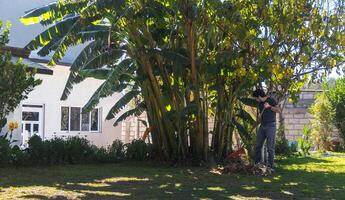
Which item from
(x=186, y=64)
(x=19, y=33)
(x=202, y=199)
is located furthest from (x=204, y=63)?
(x=19, y=33)

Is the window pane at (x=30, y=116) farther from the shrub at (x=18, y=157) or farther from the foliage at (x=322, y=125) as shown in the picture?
the foliage at (x=322, y=125)

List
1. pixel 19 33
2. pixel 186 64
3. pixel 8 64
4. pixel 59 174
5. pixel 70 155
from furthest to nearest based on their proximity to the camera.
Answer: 1. pixel 19 33
2. pixel 70 155
3. pixel 186 64
4. pixel 8 64
5. pixel 59 174

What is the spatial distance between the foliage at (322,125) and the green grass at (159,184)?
39.6 feet

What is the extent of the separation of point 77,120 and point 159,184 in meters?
15.0

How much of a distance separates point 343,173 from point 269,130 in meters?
2.13

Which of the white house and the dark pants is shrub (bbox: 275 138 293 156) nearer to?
the dark pants

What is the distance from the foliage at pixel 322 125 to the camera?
2406 centimetres

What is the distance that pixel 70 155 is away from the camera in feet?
43.7

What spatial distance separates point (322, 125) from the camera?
79.5ft

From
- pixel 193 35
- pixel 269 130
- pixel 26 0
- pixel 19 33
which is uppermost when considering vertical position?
pixel 26 0

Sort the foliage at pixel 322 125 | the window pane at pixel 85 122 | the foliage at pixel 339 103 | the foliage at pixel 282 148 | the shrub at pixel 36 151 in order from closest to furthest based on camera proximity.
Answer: the shrub at pixel 36 151
the foliage at pixel 282 148
the window pane at pixel 85 122
the foliage at pixel 322 125
the foliage at pixel 339 103

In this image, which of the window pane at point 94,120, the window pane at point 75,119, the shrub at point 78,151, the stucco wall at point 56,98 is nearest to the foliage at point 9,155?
the shrub at point 78,151

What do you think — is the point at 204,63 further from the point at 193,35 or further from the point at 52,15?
the point at 52,15

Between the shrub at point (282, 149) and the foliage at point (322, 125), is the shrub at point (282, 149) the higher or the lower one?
the lower one
